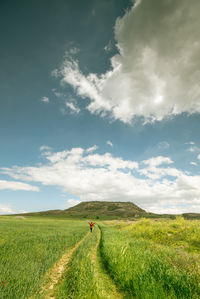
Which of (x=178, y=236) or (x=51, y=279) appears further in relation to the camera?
(x=178, y=236)

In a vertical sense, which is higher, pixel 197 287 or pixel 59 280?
pixel 197 287

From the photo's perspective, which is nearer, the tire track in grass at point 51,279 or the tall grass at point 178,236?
the tire track in grass at point 51,279

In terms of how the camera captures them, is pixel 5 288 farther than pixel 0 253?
No

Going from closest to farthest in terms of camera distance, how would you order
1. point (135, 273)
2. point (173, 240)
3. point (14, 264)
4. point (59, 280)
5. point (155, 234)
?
point (135, 273)
point (59, 280)
point (14, 264)
point (173, 240)
point (155, 234)

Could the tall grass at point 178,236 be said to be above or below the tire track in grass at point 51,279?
above

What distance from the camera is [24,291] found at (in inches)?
204

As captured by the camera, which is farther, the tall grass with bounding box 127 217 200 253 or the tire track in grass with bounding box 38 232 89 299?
the tall grass with bounding box 127 217 200 253

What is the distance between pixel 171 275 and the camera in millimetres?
5742

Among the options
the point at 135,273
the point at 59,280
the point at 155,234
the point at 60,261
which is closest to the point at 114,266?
the point at 135,273

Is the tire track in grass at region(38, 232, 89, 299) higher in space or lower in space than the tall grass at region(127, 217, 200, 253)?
lower

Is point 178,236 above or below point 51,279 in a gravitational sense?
above

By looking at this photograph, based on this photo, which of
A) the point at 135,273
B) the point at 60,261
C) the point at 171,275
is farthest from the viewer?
the point at 60,261

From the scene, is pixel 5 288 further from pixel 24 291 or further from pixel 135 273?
pixel 135 273

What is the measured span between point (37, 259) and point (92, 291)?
5.70m
